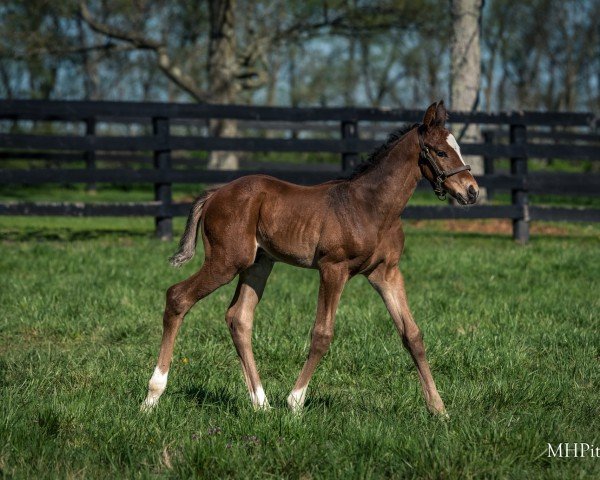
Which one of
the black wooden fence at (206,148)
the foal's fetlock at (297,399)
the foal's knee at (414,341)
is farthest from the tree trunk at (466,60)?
the foal's fetlock at (297,399)

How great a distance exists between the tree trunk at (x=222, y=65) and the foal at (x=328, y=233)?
15.5 m

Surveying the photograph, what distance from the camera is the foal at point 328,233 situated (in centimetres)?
461

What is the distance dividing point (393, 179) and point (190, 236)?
1.23 m

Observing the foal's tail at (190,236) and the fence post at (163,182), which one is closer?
the foal's tail at (190,236)

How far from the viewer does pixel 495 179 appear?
12.5m

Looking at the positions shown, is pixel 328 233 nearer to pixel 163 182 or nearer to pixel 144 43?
pixel 163 182

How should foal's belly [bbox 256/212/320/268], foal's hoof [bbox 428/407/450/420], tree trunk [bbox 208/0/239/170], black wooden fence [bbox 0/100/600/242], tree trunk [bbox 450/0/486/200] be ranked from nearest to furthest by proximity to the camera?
foal's hoof [bbox 428/407/450/420] < foal's belly [bbox 256/212/320/268] < black wooden fence [bbox 0/100/600/242] < tree trunk [bbox 450/0/486/200] < tree trunk [bbox 208/0/239/170]

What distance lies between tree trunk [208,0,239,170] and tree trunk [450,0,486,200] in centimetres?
675

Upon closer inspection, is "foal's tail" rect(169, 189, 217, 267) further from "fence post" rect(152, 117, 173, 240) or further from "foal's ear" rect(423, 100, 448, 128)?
"fence post" rect(152, 117, 173, 240)

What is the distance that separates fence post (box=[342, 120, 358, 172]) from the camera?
1233 cm

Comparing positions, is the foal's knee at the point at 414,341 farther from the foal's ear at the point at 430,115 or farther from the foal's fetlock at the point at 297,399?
the foal's ear at the point at 430,115

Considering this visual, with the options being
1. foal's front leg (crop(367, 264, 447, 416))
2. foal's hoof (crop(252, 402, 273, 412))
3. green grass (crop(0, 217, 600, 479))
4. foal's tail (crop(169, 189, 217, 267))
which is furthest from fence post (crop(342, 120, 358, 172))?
foal's hoof (crop(252, 402, 273, 412))

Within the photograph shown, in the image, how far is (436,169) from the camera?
15.3 feet

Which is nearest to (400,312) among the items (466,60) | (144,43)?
(466,60)
